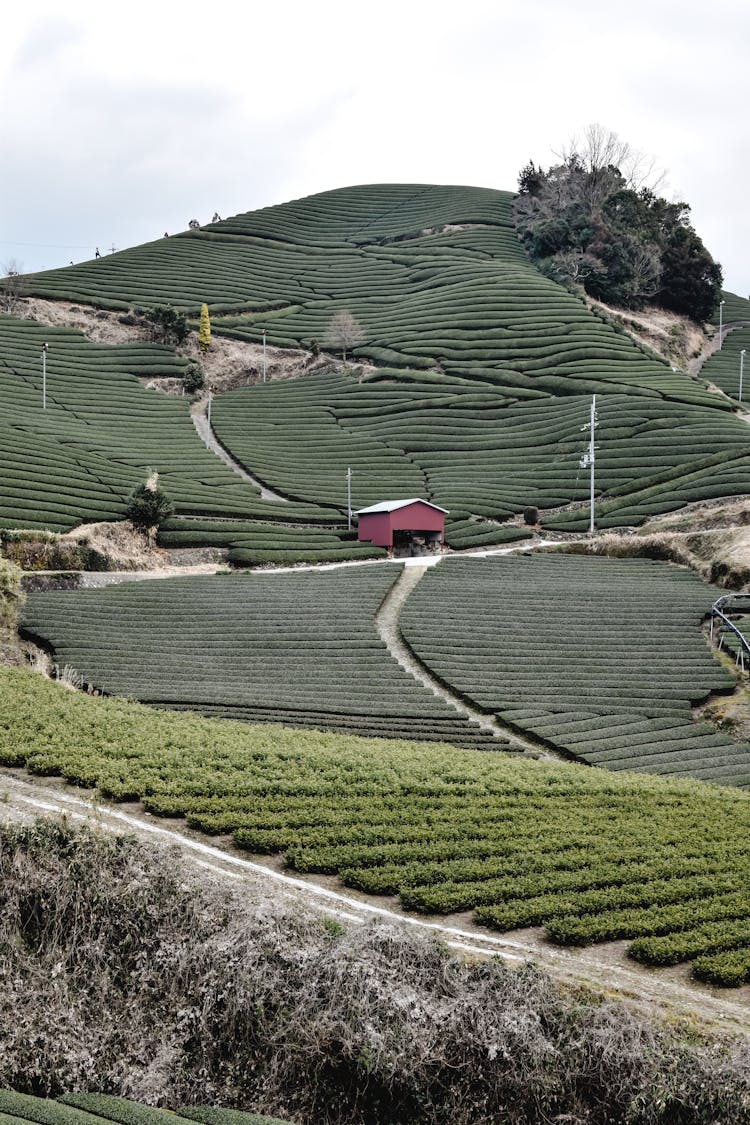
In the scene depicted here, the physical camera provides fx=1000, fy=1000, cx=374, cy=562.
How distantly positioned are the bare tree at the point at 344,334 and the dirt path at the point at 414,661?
51355 mm

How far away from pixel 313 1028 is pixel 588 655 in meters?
24.3

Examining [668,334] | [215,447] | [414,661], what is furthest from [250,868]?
[668,334]

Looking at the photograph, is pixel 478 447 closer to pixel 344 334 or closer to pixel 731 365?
pixel 344 334

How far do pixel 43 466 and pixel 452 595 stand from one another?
2780 cm

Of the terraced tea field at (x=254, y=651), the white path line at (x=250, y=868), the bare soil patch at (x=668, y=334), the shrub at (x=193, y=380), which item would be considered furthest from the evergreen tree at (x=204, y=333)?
the white path line at (x=250, y=868)

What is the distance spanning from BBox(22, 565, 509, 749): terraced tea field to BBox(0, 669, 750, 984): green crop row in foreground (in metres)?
4.35

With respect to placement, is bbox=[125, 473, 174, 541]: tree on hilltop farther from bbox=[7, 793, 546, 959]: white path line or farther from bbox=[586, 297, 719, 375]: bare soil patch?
bbox=[586, 297, 719, 375]: bare soil patch

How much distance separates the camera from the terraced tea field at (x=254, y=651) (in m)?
28.8

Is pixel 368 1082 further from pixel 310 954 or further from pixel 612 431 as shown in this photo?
pixel 612 431

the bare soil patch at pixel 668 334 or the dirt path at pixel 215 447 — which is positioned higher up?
the bare soil patch at pixel 668 334

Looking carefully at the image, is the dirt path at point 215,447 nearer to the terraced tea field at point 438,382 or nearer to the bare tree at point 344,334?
the terraced tea field at point 438,382

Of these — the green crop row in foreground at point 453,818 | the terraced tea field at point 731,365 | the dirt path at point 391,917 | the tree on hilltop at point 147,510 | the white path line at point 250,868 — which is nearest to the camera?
the dirt path at point 391,917

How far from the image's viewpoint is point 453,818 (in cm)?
1816

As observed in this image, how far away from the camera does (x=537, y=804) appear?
19391 millimetres
